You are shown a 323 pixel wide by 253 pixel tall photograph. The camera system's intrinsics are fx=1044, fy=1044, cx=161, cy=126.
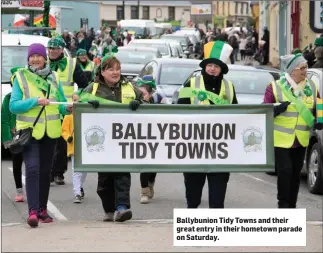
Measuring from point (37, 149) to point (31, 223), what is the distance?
74 centimetres

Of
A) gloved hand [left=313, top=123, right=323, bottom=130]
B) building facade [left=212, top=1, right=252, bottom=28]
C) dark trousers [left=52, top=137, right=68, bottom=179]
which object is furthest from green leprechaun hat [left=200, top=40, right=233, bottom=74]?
building facade [left=212, top=1, right=252, bottom=28]

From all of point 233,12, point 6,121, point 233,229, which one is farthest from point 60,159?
point 233,12

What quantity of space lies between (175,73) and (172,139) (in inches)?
422

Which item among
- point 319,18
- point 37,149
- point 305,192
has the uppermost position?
point 319,18

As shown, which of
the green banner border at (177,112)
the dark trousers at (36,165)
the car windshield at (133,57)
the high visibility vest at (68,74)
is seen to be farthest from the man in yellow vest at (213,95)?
the car windshield at (133,57)

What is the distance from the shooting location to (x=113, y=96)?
9742 millimetres

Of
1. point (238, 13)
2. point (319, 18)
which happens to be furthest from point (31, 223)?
point (238, 13)

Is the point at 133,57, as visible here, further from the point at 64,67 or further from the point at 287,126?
the point at 287,126

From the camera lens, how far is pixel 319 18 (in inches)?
347

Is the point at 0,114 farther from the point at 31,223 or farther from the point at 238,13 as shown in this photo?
the point at 238,13

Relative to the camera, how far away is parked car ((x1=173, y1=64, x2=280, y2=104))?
17.4 m

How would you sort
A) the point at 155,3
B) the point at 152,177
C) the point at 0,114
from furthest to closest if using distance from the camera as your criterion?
the point at 155,3
the point at 152,177
the point at 0,114

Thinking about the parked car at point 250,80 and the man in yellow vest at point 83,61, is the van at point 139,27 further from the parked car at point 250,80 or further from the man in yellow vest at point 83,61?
the man in yellow vest at point 83,61

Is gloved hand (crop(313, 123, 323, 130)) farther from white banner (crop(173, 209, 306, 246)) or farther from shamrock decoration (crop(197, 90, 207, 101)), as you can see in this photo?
white banner (crop(173, 209, 306, 246))
